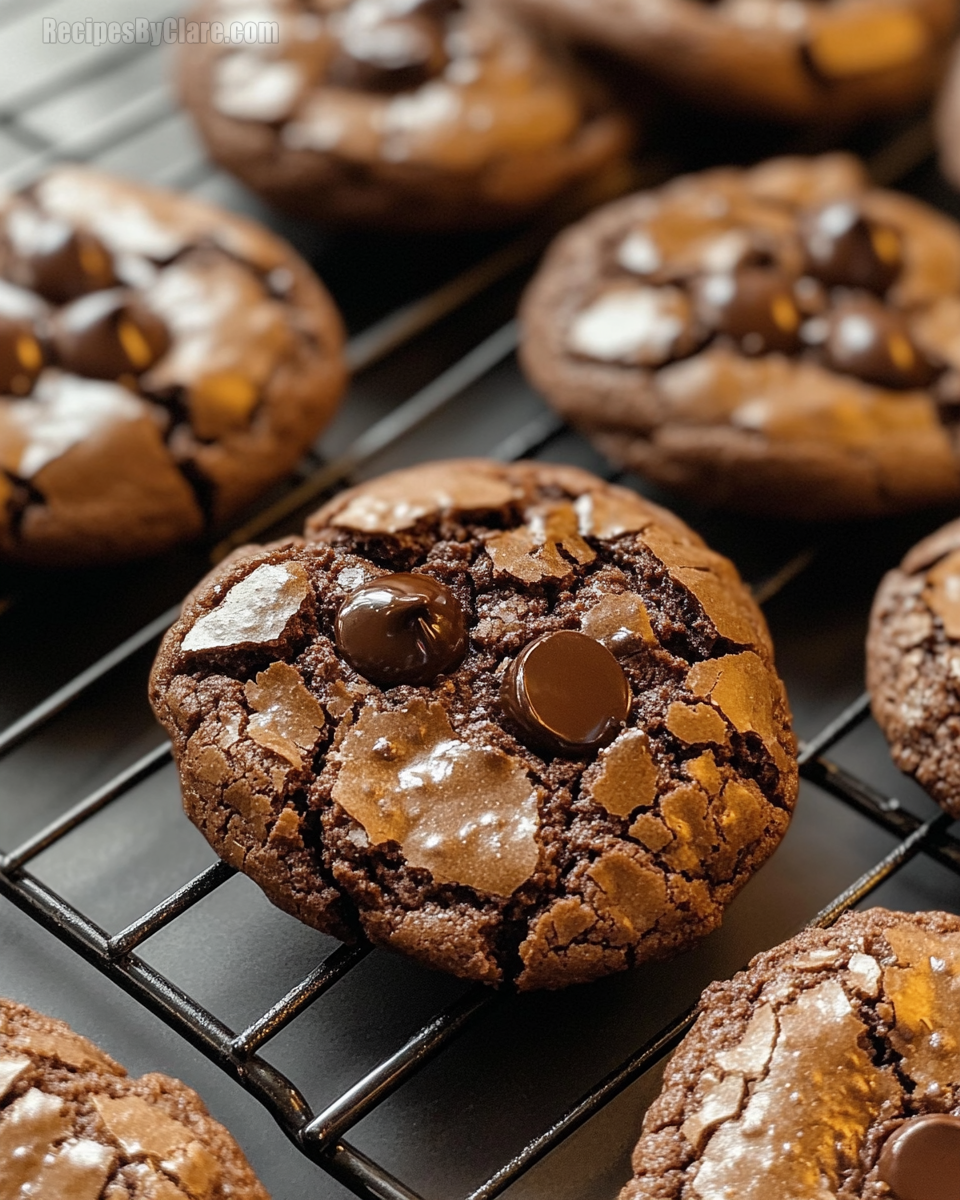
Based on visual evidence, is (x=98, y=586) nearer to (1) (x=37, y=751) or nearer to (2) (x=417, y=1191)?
(1) (x=37, y=751)

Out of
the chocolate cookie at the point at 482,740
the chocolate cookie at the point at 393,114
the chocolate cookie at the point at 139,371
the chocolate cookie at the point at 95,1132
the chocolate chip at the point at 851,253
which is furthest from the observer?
the chocolate cookie at the point at 393,114

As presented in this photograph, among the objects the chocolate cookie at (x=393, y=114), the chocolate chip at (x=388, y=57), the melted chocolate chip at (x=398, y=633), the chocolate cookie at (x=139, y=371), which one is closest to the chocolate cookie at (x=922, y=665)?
the melted chocolate chip at (x=398, y=633)

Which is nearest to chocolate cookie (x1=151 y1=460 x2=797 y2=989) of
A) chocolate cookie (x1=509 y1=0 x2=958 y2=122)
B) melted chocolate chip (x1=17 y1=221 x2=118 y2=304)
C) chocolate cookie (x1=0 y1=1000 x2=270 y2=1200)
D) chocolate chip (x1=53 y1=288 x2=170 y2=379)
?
chocolate cookie (x1=0 y1=1000 x2=270 y2=1200)

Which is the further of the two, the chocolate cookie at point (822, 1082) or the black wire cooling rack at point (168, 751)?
the black wire cooling rack at point (168, 751)

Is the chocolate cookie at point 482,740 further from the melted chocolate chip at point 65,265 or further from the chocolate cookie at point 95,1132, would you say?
the melted chocolate chip at point 65,265

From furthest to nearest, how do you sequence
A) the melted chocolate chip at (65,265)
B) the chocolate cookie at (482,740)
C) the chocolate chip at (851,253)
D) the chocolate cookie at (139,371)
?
1. the chocolate chip at (851,253)
2. the melted chocolate chip at (65,265)
3. the chocolate cookie at (139,371)
4. the chocolate cookie at (482,740)

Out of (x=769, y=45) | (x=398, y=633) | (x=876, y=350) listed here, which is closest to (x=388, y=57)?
(x=769, y=45)
